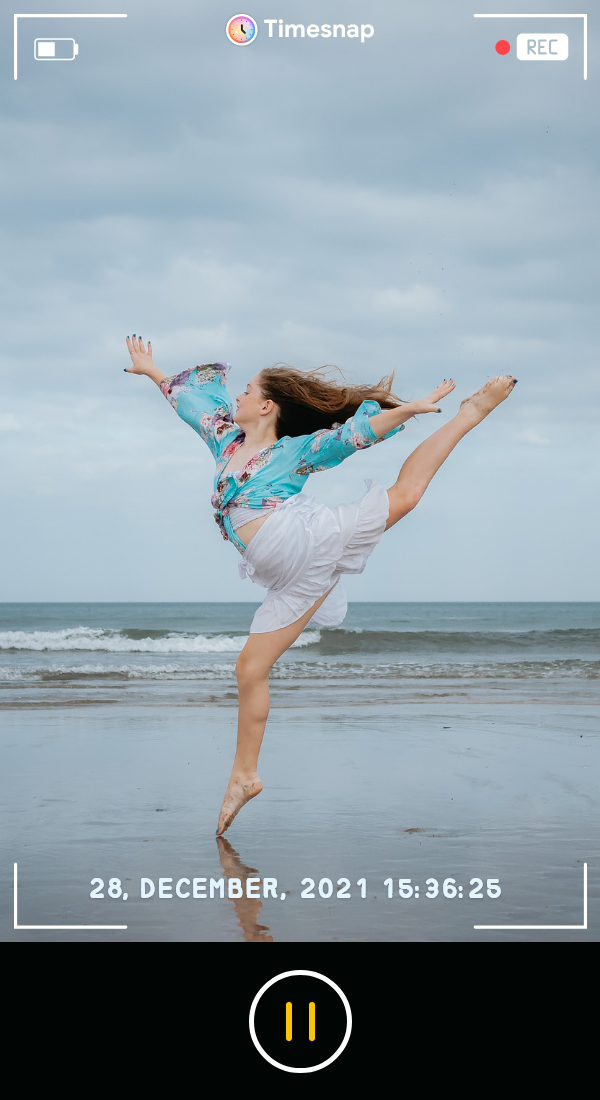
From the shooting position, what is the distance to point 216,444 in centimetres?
373

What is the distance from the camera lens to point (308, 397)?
141 inches

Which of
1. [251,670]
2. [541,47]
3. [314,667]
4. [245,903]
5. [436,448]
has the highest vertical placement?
[541,47]

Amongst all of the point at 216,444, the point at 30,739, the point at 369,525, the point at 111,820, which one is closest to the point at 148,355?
the point at 216,444

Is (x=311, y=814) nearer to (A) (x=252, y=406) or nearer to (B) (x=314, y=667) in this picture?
(A) (x=252, y=406)

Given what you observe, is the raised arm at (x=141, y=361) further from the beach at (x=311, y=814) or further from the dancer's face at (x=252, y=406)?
A: the beach at (x=311, y=814)

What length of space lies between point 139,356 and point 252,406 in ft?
2.06

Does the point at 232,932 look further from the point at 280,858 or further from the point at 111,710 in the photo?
the point at 111,710

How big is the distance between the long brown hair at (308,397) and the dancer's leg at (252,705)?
0.62 meters

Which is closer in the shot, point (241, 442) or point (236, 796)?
point (236, 796)

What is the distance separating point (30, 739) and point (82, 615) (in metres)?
26.9

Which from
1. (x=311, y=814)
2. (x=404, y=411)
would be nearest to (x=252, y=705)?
(x=311, y=814)

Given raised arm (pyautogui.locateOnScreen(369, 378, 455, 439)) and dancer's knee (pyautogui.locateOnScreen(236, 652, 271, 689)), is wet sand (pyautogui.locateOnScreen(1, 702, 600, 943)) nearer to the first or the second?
dancer's knee (pyautogui.locateOnScreen(236, 652, 271, 689))
